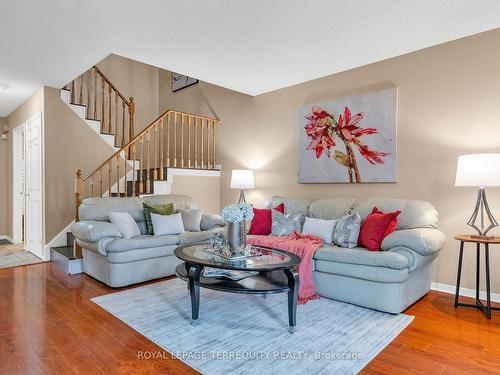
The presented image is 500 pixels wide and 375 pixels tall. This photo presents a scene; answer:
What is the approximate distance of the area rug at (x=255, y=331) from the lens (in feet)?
6.63

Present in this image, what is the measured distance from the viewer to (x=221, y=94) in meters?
5.86

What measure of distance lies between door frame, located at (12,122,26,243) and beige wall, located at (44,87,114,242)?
4.42 feet

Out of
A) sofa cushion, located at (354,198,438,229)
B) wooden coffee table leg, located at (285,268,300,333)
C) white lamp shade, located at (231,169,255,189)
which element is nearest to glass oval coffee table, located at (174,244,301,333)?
wooden coffee table leg, located at (285,268,300,333)

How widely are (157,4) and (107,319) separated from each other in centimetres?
253

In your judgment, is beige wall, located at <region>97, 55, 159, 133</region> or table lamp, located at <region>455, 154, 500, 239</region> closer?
table lamp, located at <region>455, 154, 500, 239</region>

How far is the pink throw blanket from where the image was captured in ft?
10.3

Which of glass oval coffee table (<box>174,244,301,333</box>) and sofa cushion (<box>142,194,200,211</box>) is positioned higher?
sofa cushion (<box>142,194,200,211</box>)

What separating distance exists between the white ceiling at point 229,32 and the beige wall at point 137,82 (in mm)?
2519

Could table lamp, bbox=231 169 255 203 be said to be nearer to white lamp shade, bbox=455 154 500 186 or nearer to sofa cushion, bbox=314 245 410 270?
sofa cushion, bbox=314 245 410 270

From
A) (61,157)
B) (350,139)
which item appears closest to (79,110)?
(61,157)

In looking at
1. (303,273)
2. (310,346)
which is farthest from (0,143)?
(310,346)

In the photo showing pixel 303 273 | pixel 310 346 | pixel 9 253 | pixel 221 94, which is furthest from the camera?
pixel 221 94

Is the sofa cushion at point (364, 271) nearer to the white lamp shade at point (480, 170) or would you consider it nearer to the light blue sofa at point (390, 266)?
the light blue sofa at point (390, 266)

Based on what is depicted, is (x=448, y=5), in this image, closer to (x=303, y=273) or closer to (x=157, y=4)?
(x=157, y=4)
